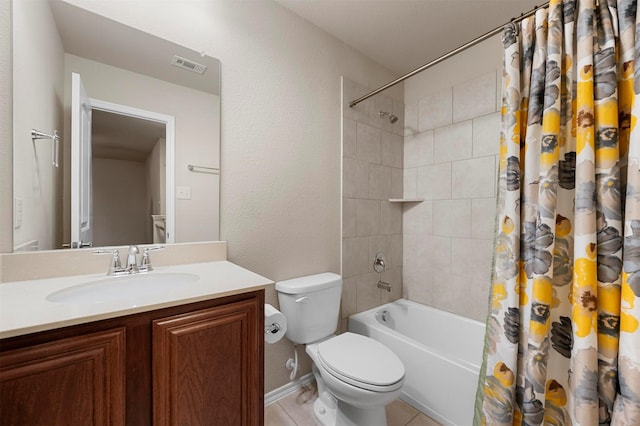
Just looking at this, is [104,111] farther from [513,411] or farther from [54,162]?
[513,411]

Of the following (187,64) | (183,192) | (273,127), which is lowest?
(183,192)

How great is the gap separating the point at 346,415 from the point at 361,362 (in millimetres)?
353

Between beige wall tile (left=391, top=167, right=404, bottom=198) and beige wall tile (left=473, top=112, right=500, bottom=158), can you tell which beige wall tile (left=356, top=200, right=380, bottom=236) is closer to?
beige wall tile (left=391, top=167, right=404, bottom=198)

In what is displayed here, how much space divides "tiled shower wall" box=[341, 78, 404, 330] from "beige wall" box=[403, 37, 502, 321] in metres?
0.13

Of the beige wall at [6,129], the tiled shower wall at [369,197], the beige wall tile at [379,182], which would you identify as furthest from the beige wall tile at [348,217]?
the beige wall at [6,129]

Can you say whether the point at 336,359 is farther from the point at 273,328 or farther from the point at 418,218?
the point at 418,218

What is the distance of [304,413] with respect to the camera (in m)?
1.54

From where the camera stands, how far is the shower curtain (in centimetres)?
82

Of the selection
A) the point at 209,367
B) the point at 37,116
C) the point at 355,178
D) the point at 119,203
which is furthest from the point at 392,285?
the point at 37,116

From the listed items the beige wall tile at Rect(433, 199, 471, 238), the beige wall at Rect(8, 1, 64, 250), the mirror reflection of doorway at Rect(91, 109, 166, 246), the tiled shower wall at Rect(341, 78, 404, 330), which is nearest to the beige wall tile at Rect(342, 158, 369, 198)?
the tiled shower wall at Rect(341, 78, 404, 330)

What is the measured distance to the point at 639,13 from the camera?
0.80 meters

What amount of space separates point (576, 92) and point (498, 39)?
4.21ft

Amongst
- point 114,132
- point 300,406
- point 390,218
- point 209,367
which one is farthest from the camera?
point 390,218

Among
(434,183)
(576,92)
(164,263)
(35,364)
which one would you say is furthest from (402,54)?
(35,364)
